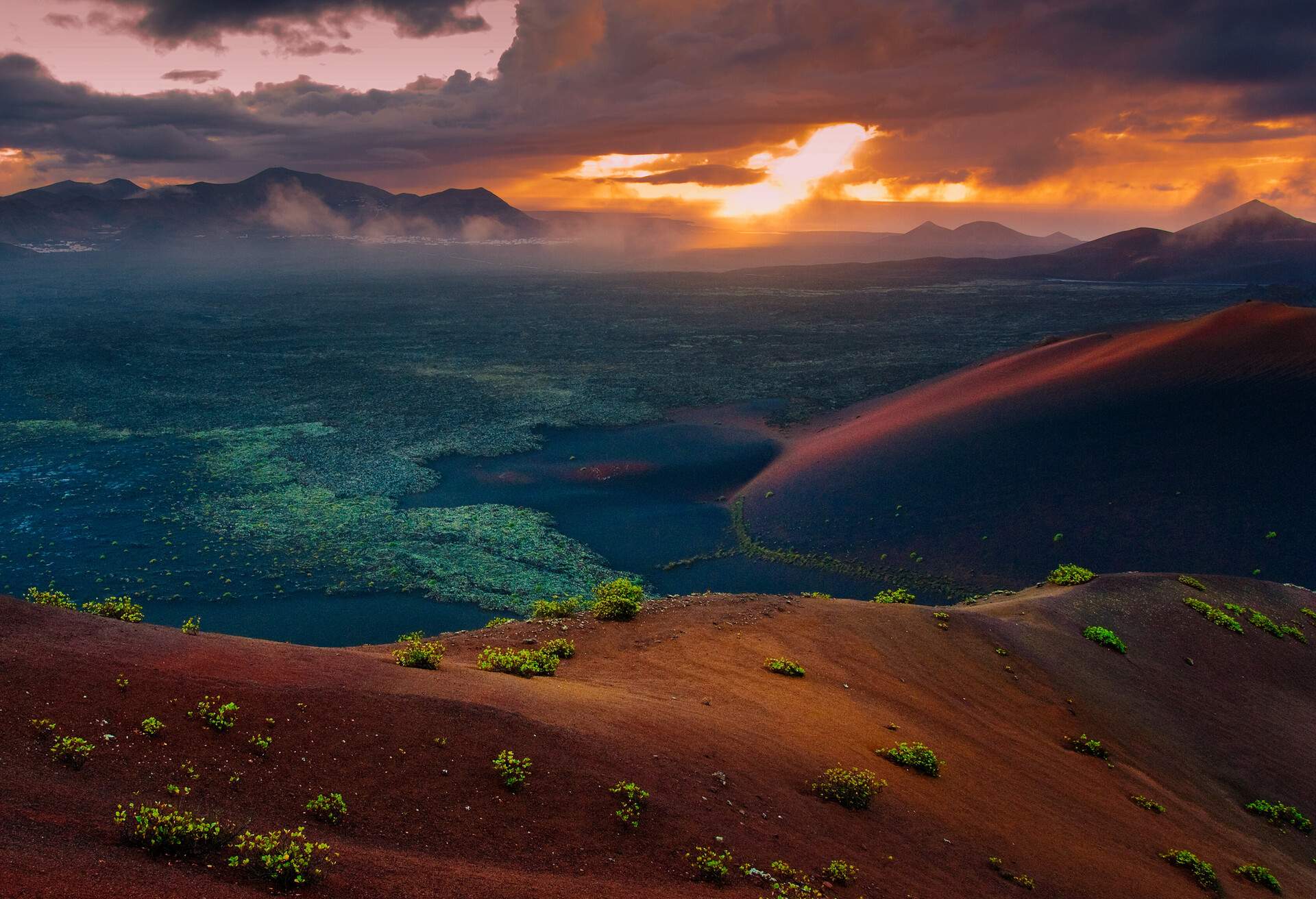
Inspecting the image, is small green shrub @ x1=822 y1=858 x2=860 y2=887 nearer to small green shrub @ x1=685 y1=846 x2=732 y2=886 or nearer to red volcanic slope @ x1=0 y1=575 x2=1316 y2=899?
red volcanic slope @ x1=0 y1=575 x2=1316 y2=899

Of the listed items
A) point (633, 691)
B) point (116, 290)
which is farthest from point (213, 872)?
point (116, 290)

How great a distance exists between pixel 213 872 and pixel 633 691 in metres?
7.53

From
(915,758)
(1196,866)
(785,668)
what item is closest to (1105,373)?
(785,668)

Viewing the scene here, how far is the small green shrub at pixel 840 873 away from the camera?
8.70m

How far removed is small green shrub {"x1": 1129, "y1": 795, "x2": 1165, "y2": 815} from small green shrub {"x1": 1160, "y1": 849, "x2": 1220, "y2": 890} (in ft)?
4.02

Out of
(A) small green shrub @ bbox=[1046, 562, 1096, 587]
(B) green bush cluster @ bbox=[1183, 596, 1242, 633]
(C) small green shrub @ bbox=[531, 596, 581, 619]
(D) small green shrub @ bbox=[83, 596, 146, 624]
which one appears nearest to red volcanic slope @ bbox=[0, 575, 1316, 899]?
(C) small green shrub @ bbox=[531, 596, 581, 619]

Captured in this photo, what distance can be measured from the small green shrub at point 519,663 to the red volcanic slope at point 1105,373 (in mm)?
29129

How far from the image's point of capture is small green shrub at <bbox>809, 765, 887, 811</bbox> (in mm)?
10430

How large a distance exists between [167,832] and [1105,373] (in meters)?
50.9

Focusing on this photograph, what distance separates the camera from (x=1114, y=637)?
763 inches

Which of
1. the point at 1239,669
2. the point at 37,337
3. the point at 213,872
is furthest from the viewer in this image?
the point at 37,337

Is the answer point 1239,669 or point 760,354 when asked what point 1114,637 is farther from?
point 760,354


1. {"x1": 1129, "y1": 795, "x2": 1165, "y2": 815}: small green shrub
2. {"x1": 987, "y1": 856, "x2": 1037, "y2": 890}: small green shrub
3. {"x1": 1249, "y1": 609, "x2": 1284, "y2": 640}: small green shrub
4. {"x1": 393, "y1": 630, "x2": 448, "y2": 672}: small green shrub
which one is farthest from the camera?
{"x1": 1249, "y1": 609, "x2": 1284, "y2": 640}: small green shrub

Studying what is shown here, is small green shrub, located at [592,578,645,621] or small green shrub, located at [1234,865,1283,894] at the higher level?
small green shrub, located at [592,578,645,621]
